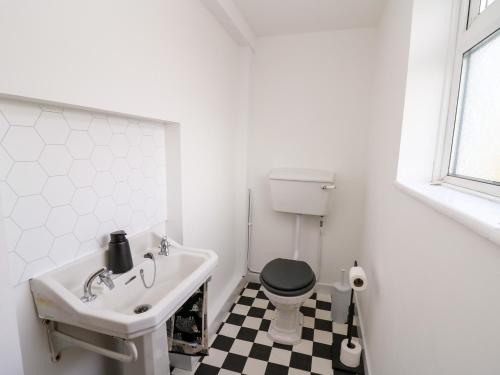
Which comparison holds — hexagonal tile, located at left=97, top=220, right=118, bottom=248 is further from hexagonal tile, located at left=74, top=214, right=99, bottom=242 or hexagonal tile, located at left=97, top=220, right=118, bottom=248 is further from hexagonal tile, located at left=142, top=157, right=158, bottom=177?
hexagonal tile, located at left=142, top=157, right=158, bottom=177

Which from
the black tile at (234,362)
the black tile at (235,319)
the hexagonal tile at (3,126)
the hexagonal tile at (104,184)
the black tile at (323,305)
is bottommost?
the black tile at (234,362)

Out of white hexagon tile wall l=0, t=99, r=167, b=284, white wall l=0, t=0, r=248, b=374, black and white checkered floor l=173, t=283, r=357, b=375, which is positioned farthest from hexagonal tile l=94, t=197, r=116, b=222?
black and white checkered floor l=173, t=283, r=357, b=375

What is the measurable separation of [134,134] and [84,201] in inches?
14.8

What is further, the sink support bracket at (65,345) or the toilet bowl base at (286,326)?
the toilet bowl base at (286,326)

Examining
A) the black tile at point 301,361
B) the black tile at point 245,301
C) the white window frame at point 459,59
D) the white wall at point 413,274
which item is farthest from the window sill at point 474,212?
the black tile at point 245,301

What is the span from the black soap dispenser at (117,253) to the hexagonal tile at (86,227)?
0.23ft

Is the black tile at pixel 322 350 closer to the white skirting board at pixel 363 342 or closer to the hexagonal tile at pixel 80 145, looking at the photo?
→ the white skirting board at pixel 363 342

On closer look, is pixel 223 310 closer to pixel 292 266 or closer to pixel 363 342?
pixel 292 266

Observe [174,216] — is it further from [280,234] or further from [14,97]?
[280,234]

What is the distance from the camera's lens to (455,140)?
39.6 inches

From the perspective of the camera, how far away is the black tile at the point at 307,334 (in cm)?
177

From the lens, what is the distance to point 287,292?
1.58 m

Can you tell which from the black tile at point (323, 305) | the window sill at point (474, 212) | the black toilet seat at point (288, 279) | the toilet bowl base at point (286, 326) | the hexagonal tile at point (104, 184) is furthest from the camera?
the black tile at point (323, 305)

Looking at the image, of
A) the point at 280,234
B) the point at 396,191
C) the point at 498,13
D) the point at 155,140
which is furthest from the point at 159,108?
the point at 280,234
